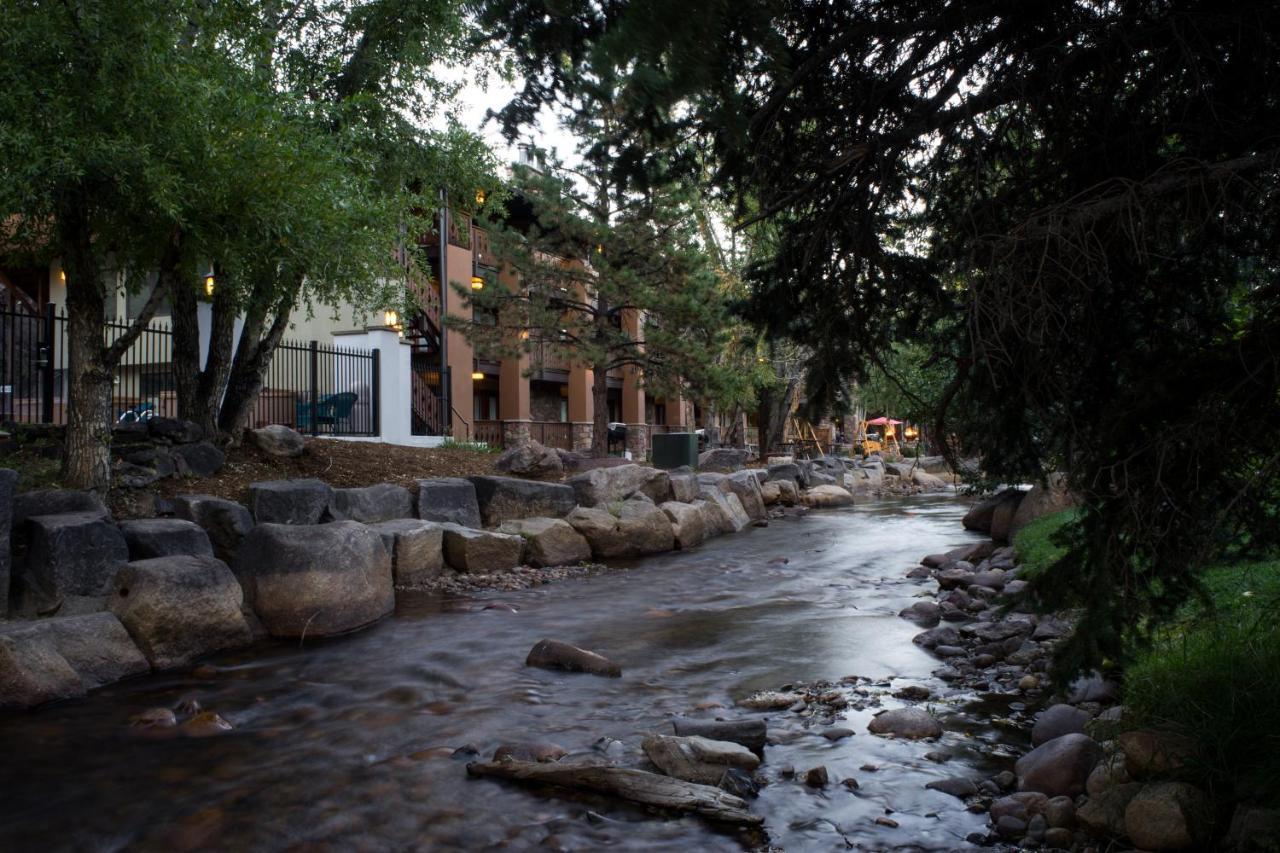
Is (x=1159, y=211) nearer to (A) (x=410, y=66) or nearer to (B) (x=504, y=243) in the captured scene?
(A) (x=410, y=66)

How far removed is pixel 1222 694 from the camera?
3.71m

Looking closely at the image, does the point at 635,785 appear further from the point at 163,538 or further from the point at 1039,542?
the point at 1039,542

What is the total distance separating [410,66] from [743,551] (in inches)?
320

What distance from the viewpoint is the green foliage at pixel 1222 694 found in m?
3.37

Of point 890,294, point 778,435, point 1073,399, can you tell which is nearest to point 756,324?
point 890,294

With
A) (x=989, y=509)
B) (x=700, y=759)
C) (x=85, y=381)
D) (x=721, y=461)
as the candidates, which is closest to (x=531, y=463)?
(x=989, y=509)

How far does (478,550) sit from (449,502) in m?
1.39

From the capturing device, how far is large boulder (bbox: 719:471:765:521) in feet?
61.3

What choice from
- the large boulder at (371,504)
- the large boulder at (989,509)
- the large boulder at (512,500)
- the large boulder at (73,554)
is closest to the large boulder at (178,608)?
the large boulder at (73,554)

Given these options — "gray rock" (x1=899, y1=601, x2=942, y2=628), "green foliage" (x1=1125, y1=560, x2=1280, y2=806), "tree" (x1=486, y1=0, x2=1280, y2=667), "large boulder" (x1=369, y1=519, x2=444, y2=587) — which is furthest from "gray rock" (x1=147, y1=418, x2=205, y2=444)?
"green foliage" (x1=1125, y1=560, x2=1280, y2=806)

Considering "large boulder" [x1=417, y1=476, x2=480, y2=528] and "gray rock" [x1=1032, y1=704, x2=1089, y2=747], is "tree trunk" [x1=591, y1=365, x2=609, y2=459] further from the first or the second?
"gray rock" [x1=1032, y1=704, x2=1089, y2=747]

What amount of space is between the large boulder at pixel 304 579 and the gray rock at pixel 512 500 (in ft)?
14.4

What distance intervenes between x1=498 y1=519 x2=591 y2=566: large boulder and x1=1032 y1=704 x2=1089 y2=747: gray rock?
7562mm

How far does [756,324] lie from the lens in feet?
15.2
